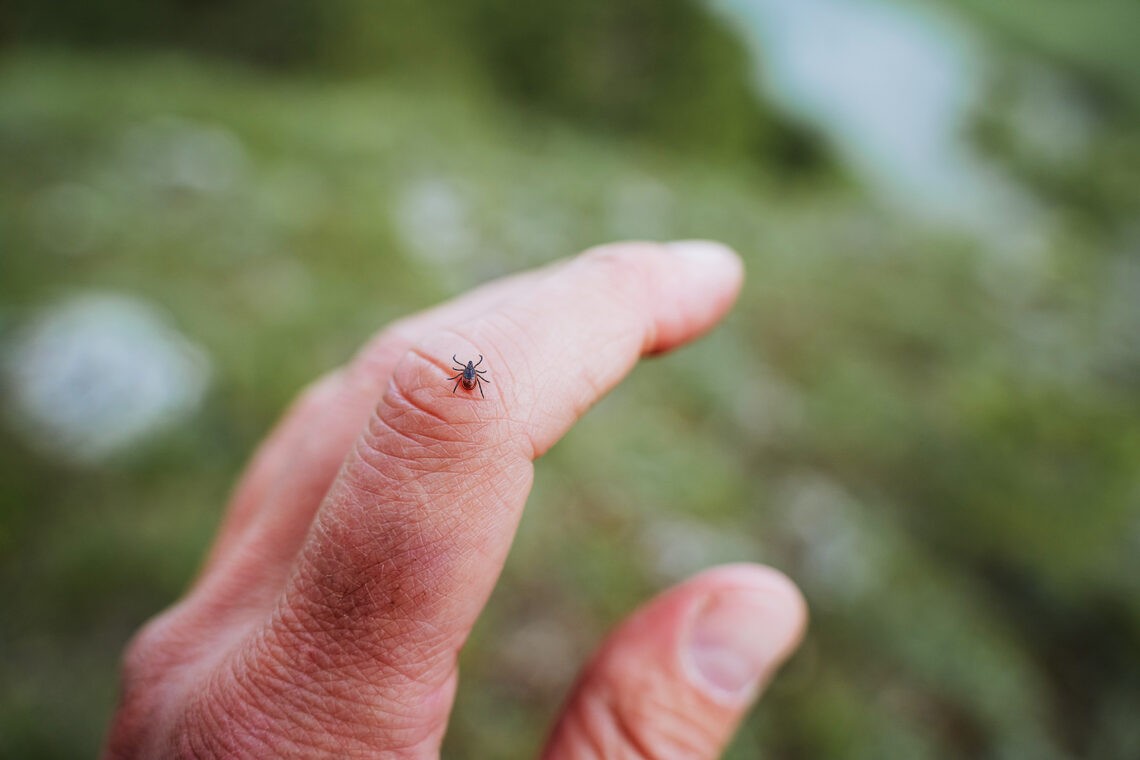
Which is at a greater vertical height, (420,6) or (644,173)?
(420,6)

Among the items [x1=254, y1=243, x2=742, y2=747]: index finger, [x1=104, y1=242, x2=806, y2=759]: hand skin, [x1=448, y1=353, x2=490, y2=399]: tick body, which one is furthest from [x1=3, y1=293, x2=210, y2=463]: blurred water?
[x1=448, y1=353, x2=490, y2=399]: tick body

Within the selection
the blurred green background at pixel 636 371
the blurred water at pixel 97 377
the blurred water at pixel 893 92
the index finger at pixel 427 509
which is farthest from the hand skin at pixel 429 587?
the blurred water at pixel 893 92

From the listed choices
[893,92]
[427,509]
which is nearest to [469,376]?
[427,509]

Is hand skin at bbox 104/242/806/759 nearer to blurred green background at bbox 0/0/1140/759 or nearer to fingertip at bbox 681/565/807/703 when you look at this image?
fingertip at bbox 681/565/807/703

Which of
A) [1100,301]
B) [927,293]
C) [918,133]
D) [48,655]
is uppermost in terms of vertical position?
[918,133]

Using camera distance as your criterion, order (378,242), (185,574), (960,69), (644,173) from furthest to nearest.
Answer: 1. (960,69)
2. (644,173)
3. (378,242)
4. (185,574)

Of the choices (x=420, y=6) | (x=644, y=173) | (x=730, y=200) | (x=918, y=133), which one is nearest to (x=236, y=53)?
(x=420, y=6)

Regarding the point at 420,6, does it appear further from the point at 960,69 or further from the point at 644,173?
the point at 960,69
